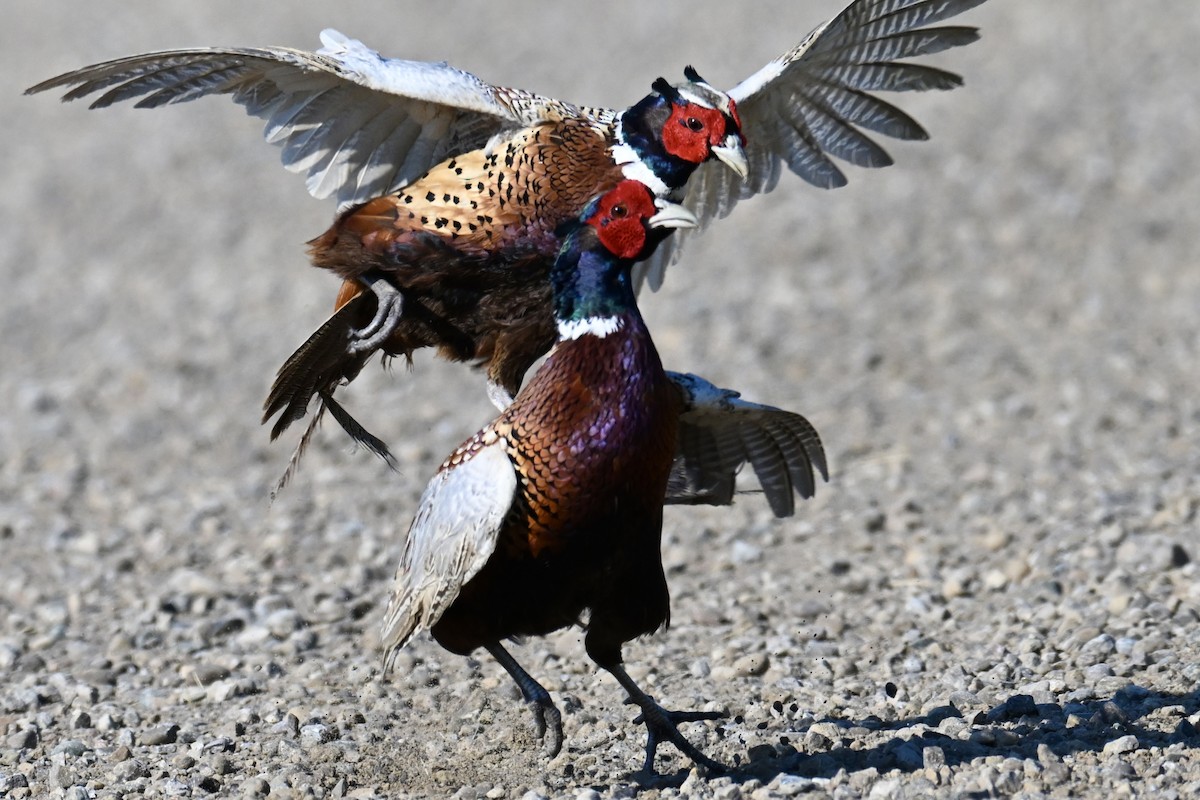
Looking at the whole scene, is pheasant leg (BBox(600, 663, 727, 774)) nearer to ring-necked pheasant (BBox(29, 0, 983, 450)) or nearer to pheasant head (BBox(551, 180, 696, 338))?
pheasant head (BBox(551, 180, 696, 338))

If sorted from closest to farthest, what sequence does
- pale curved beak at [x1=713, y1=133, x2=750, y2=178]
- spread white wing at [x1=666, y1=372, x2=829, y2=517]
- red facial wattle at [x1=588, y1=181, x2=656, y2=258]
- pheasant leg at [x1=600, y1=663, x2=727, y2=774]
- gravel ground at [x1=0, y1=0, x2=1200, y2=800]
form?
red facial wattle at [x1=588, y1=181, x2=656, y2=258] < pheasant leg at [x1=600, y1=663, x2=727, y2=774] < gravel ground at [x1=0, y1=0, x2=1200, y2=800] < pale curved beak at [x1=713, y1=133, x2=750, y2=178] < spread white wing at [x1=666, y1=372, x2=829, y2=517]

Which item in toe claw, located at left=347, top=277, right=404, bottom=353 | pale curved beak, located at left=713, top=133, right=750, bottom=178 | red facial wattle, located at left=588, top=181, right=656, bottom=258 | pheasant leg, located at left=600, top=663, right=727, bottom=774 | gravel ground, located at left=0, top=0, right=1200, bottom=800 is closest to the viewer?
red facial wattle, located at left=588, top=181, right=656, bottom=258

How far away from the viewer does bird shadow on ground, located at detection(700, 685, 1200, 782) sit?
5016 millimetres

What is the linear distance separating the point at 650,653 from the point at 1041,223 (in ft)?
23.1

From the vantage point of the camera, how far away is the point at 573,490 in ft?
16.2

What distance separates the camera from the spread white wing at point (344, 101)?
604 cm

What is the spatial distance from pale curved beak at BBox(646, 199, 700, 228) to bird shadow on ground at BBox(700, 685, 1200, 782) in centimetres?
164

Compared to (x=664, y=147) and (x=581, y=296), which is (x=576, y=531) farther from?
(x=664, y=147)

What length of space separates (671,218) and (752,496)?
3.50 meters

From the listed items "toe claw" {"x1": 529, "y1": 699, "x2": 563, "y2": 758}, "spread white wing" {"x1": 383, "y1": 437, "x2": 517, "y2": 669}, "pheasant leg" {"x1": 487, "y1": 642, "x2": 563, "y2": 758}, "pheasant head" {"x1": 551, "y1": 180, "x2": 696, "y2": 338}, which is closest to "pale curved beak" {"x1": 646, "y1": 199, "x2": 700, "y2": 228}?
"pheasant head" {"x1": 551, "y1": 180, "x2": 696, "y2": 338}

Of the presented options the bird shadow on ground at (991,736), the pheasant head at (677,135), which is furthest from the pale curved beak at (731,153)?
the bird shadow on ground at (991,736)

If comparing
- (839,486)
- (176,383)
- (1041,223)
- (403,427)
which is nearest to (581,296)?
(839,486)

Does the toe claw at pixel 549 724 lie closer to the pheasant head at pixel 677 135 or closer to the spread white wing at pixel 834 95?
the pheasant head at pixel 677 135

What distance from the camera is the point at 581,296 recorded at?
509 cm
